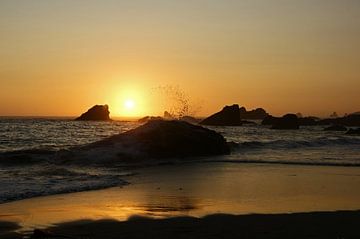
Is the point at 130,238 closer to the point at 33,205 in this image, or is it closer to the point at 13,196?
the point at 33,205

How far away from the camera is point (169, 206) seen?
1246cm

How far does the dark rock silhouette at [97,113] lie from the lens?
16662cm

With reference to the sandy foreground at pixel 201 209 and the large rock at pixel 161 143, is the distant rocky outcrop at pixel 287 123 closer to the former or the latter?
the large rock at pixel 161 143

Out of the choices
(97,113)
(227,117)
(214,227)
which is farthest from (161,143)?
(97,113)

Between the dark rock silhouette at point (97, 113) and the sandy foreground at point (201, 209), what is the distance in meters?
150

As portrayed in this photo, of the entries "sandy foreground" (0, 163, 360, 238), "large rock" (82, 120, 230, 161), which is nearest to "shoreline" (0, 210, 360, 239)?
"sandy foreground" (0, 163, 360, 238)

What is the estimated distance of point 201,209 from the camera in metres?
11.9

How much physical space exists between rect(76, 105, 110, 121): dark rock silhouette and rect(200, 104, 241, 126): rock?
66.9m

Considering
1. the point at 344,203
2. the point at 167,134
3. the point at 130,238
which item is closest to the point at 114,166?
the point at 167,134

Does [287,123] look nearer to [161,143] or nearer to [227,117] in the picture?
[227,117]

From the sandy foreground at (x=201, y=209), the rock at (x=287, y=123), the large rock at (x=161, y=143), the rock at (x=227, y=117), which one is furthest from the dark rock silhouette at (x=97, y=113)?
the sandy foreground at (x=201, y=209)

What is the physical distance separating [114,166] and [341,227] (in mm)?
16431

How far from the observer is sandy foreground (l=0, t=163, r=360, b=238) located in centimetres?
943

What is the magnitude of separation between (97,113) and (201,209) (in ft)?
522
